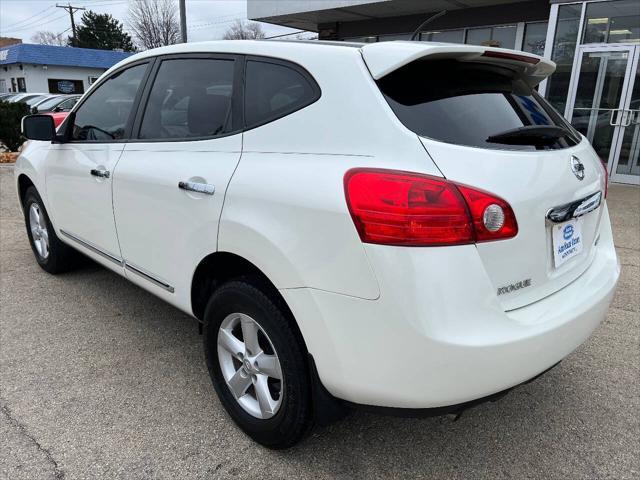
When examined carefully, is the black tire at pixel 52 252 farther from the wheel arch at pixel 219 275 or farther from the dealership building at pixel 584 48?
the dealership building at pixel 584 48

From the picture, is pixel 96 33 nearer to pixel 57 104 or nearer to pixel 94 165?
pixel 57 104

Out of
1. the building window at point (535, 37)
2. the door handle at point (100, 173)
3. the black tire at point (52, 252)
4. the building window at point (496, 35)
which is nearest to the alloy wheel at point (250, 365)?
the door handle at point (100, 173)

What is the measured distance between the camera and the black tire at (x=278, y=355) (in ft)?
6.53

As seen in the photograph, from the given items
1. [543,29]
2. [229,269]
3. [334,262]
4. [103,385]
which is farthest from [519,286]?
[543,29]

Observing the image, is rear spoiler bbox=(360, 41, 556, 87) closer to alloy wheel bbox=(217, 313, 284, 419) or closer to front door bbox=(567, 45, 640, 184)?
alloy wheel bbox=(217, 313, 284, 419)

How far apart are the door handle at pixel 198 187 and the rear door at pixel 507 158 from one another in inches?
34.4

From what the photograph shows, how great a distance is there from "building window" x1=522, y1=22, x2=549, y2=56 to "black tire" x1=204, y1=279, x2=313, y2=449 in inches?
401

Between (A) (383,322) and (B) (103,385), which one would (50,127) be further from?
(A) (383,322)

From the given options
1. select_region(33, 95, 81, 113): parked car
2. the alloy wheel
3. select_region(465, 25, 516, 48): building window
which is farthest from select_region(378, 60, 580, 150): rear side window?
select_region(33, 95, 81, 113): parked car

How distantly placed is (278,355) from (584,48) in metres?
9.30

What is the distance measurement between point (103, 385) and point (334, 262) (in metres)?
1.77

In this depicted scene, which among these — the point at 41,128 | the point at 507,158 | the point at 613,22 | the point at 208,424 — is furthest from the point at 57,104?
the point at 507,158

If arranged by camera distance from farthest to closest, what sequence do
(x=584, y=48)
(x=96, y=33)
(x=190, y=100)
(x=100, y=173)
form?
(x=96, y=33), (x=584, y=48), (x=100, y=173), (x=190, y=100)

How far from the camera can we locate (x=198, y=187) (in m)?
2.33
